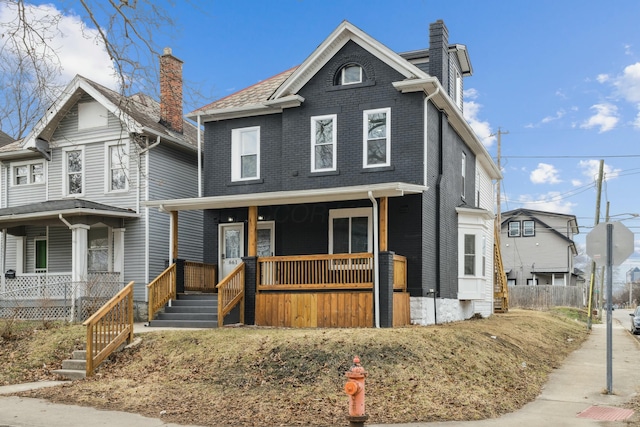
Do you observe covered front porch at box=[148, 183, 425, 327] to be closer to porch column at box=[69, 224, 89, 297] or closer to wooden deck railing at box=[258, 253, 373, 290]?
wooden deck railing at box=[258, 253, 373, 290]

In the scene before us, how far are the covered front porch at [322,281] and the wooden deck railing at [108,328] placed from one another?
9.09 feet

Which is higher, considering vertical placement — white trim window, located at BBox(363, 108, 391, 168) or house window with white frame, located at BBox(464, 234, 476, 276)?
white trim window, located at BBox(363, 108, 391, 168)

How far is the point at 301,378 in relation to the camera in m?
11.2

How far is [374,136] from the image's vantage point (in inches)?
757

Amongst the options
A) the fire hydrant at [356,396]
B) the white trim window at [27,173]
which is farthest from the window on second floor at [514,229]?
the fire hydrant at [356,396]

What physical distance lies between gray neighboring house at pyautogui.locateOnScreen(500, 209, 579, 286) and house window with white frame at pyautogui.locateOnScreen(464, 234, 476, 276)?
3339 cm

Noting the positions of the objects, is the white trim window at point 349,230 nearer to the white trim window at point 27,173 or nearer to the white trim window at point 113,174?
the white trim window at point 113,174

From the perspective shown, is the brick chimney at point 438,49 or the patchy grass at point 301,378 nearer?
the patchy grass at point 301,378

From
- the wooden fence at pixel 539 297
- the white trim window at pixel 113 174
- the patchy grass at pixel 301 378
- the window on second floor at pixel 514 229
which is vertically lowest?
the wooden fence at pixel 539 297

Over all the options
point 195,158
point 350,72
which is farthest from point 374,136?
point 195,158

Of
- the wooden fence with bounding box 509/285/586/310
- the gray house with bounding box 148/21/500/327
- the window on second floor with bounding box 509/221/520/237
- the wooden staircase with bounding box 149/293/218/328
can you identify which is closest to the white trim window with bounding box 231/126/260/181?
the gray house with bounding box 148/21/500/327

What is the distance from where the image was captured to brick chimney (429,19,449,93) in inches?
816

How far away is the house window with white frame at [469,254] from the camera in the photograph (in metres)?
22.1

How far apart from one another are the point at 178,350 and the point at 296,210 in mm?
7540
